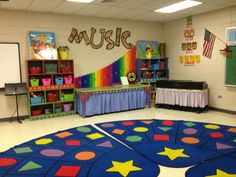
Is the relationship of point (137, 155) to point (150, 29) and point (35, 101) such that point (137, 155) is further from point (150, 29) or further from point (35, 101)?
point (150, 29)

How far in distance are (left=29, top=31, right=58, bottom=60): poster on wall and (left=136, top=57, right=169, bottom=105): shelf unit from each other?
2780mm

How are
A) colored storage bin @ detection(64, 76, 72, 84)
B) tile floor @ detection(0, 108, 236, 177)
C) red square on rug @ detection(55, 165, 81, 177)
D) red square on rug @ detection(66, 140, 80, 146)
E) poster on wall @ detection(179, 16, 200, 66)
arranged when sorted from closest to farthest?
red square on rug @ detection(55, 165, 81, 177) → red square on rug @ detection(66, 140, 80, 146) → tile floor @ detection(0, 108, 236, 177) → colored storage bin @ detection(64, 76, 72, 84) → poster on wall @ detection(179, 16, 200, 66)

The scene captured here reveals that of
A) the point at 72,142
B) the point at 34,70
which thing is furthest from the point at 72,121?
the point at 34,70

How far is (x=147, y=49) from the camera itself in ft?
24.3

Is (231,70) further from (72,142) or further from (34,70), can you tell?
(34,70)

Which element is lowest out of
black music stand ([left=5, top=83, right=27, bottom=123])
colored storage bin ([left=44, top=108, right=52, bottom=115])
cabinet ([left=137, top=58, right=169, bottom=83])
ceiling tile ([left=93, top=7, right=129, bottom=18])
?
colored storage bin ([left=44, top=108, right=52, bottom=115])

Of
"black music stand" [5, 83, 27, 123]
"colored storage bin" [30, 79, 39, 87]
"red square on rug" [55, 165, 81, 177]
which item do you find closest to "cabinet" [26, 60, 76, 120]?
Answer: "colored storage bin" [30, 79, 39, 87]

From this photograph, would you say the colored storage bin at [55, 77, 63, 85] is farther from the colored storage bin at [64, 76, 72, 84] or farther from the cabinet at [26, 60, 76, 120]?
the colored storage bin at [64, 76, 72, 84]

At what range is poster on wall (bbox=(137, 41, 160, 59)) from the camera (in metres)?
7.32

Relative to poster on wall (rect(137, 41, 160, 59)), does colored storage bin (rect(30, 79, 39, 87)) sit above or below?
below

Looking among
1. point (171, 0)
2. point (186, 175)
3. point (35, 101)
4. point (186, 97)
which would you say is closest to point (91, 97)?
point (35, 101)

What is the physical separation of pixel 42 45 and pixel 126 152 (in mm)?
3715

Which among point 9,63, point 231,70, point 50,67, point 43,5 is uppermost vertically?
point 43,5

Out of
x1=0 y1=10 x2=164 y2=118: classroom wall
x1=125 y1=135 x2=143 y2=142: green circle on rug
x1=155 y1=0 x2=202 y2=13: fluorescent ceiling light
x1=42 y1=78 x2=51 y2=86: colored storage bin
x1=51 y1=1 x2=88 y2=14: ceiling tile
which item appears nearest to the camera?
x1=125 y1=135 x2=143 y2=142: green circle on rug
